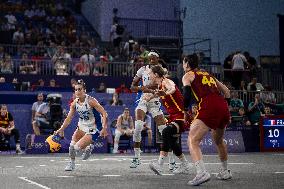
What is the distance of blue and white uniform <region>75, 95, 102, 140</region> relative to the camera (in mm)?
11969

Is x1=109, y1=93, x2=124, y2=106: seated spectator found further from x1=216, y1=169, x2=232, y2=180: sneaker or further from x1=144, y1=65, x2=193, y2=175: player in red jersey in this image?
x1=216, y1=169, x2=232, y2=180: sneaker

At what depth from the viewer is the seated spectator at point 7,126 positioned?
18781mm

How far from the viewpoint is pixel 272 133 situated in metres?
20.3

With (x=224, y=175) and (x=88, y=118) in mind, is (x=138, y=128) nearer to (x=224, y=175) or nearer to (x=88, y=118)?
(x=88, y=118)

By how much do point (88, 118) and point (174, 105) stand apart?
190 cm

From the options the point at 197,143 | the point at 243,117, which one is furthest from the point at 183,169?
the point at 243,117

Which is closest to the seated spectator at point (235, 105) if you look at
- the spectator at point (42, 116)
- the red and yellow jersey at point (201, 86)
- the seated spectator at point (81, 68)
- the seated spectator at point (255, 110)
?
the seated spectator at point (255, 110)

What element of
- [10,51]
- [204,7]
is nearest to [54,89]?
[10,51]

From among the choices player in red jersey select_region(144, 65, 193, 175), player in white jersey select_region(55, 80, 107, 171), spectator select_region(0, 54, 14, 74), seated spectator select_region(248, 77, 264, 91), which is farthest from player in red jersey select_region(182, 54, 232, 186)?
seated spectator select_region(248, 77, 264, 91)

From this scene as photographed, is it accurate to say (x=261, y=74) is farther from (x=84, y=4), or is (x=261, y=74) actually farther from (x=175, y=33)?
(x=84, y=4)

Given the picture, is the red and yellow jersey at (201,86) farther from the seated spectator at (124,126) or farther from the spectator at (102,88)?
the spectator at (102,88)

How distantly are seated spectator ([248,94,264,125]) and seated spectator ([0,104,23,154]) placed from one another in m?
8.58

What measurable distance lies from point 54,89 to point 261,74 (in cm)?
1001

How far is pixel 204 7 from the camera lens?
30.5 meters
